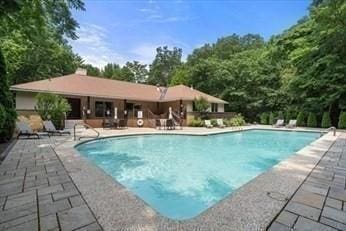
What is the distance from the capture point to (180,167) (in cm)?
768

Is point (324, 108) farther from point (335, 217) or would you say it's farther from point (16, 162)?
point (16, 162)

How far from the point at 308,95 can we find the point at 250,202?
73.1 ft

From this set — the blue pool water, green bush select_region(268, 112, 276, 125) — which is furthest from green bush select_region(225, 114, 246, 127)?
the blue pool water

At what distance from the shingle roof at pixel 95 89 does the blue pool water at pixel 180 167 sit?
6849mm

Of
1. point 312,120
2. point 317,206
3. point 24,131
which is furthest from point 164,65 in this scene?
point 317,206

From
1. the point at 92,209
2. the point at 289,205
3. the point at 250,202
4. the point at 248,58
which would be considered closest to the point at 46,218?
the point at 92,209

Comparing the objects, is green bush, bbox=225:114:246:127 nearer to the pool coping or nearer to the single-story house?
the single-story house

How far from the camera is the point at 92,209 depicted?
124 inches

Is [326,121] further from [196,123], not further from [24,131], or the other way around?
[24,131]

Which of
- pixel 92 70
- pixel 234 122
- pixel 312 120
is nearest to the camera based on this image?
pixel 312 120

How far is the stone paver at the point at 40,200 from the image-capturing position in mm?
2777

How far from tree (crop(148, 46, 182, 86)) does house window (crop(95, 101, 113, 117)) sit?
1067 inches

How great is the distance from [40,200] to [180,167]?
4744mm

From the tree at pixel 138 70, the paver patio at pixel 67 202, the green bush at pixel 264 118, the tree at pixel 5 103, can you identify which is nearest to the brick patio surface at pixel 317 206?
the paver patio at pixel 67 202
